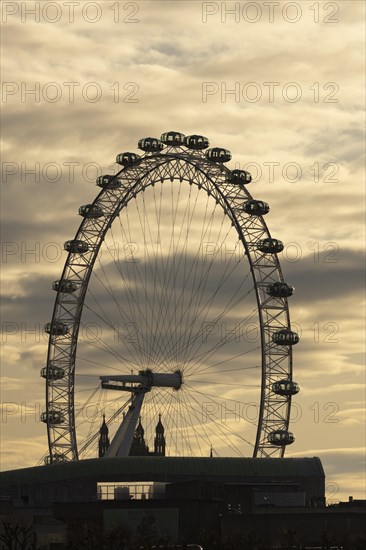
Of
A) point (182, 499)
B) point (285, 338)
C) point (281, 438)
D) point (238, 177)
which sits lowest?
point (182, 499)

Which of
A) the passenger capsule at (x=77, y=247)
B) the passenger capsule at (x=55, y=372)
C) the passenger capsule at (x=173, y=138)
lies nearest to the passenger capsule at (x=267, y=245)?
the passenger capsule at (x=173, y=138)

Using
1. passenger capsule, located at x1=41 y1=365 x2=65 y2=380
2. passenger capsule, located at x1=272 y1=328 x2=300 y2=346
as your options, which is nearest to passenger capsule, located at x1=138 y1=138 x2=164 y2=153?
passenger capsule, located at x1=272 y1=328 x2=300 y2=346

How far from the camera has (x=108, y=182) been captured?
155625 mm

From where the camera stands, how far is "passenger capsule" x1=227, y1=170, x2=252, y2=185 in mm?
147625

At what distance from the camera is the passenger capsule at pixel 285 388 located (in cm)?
14638

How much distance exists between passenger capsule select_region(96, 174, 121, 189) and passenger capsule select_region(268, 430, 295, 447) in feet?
90.9

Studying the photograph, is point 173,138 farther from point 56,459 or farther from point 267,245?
point 56,459

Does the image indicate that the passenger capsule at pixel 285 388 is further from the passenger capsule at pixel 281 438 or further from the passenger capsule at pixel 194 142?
Result: the passenger capsule at pixel 194 142

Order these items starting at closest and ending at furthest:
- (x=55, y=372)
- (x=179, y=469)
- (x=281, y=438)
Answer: (x=281, y=438) → (x=179, y=469) → (x=55, y=372)

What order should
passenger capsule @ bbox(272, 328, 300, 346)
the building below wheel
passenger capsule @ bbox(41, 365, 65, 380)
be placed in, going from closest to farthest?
the building below wheel → passenger capsule @ bbox(272, 328, 300, 346) → passenger capsule @ bbox(41, 365, 65, 380)

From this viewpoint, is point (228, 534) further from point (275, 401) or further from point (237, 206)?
point (237, 206)

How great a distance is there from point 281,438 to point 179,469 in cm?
1616

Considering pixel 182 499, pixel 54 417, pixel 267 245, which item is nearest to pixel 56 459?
pixel 54 417

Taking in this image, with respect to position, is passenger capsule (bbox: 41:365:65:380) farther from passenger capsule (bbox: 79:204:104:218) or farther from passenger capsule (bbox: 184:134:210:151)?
passenger capsule (bbox: 184:134:210:151)
